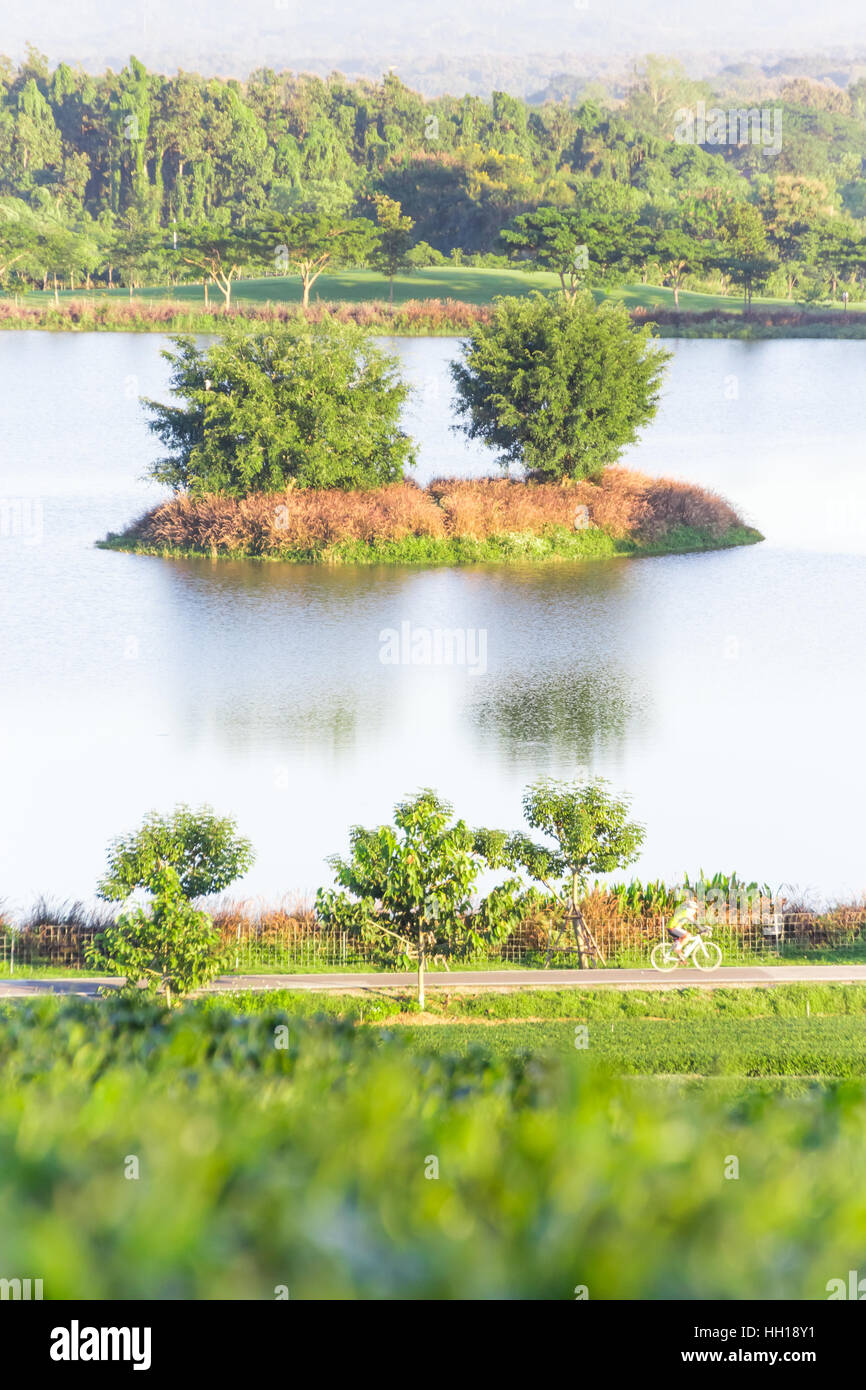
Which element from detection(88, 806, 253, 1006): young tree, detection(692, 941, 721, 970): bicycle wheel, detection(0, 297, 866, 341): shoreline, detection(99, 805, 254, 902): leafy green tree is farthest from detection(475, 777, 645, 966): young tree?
detection(0, 297, 866, 341): shoreline

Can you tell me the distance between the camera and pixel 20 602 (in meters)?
23.1

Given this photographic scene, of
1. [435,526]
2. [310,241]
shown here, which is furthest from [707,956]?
[310,241]

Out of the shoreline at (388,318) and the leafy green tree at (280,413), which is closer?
the leafy green tree at (280,413)

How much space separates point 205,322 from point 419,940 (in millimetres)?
55841

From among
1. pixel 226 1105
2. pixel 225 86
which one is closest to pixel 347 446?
pixel 226 1105

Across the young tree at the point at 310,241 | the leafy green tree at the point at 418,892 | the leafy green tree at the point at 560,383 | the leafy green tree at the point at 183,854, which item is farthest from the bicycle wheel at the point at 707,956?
the young tree at the point at 310,241

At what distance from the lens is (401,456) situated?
29.8 meters

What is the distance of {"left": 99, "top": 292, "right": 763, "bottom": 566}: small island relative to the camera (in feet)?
90.9

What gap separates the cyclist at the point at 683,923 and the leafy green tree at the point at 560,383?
18942 millimetres

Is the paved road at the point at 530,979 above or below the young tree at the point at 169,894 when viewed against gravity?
below

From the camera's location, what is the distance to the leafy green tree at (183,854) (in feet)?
36.9

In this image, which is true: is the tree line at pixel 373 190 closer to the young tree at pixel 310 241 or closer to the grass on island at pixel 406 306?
the young tree at pixel 310 241
